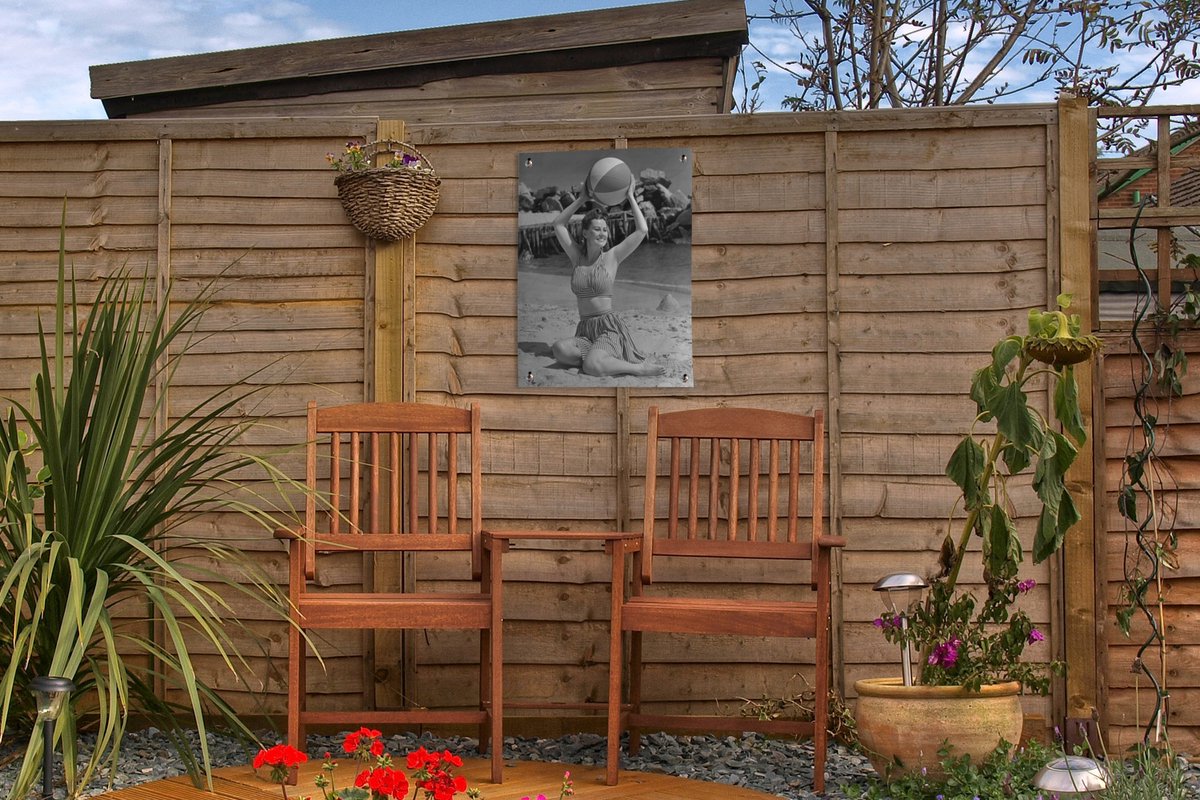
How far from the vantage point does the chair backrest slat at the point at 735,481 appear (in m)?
3.52

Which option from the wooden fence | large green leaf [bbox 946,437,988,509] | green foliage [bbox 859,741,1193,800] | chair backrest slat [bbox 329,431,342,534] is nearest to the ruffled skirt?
the wooden fence

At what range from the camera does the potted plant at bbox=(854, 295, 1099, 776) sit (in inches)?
118

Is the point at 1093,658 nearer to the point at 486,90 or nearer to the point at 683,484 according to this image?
the point at 683,484

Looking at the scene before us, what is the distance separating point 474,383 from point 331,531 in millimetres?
662

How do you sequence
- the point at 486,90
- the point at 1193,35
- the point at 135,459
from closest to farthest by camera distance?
the point at 135,459
the point at 486,90
the point at 1193,35

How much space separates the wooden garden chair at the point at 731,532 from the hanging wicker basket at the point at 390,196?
1.03m

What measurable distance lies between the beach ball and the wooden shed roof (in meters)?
1.71

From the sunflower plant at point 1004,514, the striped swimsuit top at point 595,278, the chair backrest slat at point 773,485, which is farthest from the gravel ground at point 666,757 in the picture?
the striped swimsuit top at point 595,278

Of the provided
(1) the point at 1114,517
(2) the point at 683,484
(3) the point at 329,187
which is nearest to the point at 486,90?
(3) the point at 329,187

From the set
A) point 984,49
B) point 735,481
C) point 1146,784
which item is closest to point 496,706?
point 735,481

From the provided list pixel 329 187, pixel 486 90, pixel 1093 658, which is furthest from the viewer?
pixel 486 90

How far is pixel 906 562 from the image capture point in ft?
12.3

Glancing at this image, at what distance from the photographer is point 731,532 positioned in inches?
140

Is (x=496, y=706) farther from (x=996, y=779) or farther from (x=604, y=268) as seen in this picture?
(x=604, y=268)
